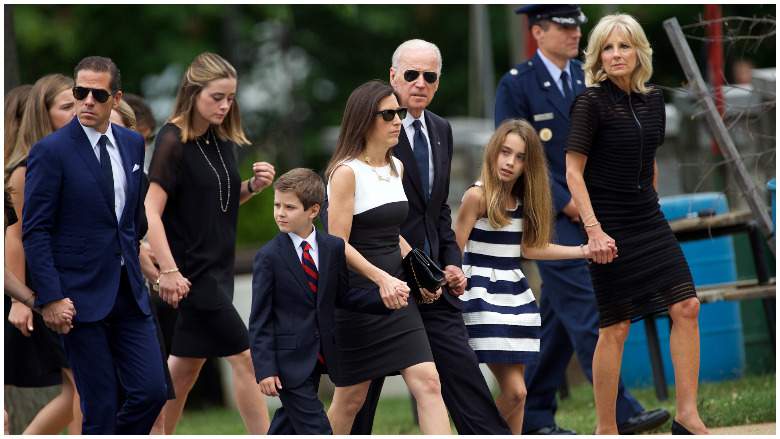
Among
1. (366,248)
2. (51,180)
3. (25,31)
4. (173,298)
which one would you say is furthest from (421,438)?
(25,31)

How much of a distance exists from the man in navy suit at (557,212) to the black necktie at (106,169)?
2.37 meters

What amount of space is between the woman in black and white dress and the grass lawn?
1.92 metres

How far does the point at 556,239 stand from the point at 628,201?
0.88 metres

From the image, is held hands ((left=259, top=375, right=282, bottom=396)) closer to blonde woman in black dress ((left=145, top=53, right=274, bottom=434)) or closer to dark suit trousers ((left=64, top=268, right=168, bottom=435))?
dark suit trousers ((left=64, top=268, right=168, bottom=435))

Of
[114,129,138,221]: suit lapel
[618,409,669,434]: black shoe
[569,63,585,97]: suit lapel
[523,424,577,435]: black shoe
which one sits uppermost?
[569,63,585,97]: suit lapel

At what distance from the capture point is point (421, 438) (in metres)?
6.67

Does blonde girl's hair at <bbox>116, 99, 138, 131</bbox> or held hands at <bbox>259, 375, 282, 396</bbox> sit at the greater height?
blonde girl's hair at <bbox>116, 99, 138, 131</bbox>

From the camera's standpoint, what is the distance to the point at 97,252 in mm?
6418

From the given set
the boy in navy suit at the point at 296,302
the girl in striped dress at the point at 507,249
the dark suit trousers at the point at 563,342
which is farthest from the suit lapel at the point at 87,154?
the dark suit trousers at the point at 563,342

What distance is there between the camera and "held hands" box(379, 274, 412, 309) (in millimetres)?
6238

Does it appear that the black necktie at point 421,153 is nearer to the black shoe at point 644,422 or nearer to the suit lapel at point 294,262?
the suit lapel at point 294,262

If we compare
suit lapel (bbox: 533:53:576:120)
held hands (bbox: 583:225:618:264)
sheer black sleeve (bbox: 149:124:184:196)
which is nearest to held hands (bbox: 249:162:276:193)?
sheer black sleeve (bbox: 149:124:184:196)

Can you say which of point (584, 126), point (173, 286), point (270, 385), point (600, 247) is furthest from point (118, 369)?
point (584, 126)

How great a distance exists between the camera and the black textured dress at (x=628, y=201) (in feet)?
23.4
